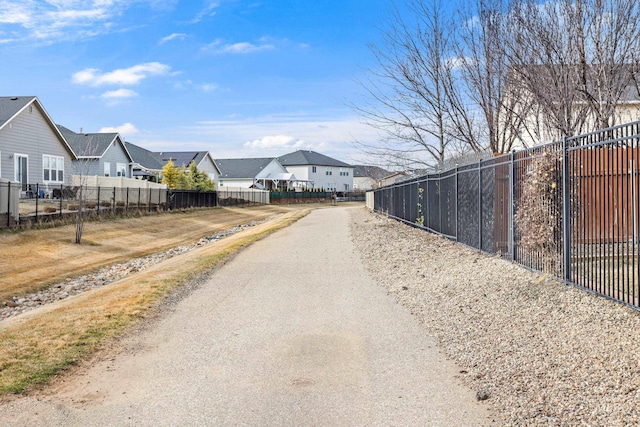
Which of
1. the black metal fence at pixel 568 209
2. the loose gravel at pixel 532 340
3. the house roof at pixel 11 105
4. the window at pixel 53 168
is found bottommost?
the loose gravel at pixel 532 340

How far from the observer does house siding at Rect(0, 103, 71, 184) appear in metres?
30.7

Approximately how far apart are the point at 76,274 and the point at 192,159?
169 feet

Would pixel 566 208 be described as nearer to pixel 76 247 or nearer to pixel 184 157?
pixel 76 247

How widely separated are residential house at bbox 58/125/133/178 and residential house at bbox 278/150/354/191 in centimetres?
5093

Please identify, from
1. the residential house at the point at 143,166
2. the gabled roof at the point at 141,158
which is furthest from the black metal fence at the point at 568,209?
the gabled roof at the point at 141,158

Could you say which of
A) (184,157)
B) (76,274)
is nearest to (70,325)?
(76,274)

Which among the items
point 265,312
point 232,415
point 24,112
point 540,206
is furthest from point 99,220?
point 232,415

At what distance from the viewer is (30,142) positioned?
32.7 m

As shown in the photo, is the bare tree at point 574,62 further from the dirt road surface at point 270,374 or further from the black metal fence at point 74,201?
the black metal fence at point 74,201

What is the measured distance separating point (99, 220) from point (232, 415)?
26.3m

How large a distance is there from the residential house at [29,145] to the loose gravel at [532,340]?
25.0 meters

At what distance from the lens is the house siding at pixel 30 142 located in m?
30.7

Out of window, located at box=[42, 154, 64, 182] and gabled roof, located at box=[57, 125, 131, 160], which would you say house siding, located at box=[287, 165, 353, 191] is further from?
window, located at box=[42, 154, 64, 182]

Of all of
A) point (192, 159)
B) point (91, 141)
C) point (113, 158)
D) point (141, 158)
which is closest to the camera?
point (91, 141)
